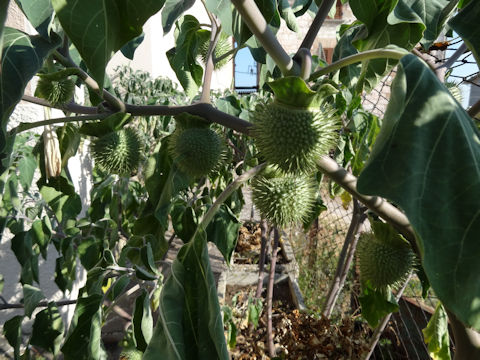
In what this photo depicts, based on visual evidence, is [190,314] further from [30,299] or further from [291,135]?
[30,299]

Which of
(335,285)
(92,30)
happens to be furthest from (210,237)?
(335,285)

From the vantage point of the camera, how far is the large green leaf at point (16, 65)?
58 centimetres

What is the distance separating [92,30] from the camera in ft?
1.72

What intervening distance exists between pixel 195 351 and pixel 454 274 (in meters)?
0.50

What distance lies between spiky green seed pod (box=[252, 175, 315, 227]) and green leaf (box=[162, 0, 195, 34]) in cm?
60

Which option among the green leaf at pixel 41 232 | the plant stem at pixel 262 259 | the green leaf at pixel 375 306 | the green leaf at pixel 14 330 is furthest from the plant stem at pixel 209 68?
the plant stem at pixel 262 259

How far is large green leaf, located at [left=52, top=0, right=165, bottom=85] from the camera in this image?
0.51 metres

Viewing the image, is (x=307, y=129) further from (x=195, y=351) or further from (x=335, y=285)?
(x=335, y=285)

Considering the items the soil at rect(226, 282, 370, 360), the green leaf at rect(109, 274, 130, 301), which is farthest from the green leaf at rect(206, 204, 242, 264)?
the soil at rect(226, 282, 370, 360)

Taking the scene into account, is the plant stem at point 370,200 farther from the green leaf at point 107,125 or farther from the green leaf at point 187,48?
the green leaf at point 187,48

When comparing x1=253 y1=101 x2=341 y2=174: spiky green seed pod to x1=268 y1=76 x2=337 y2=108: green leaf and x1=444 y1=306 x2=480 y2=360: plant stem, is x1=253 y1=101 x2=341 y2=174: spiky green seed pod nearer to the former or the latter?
x1=268 y1=76 x2=337 y2=108: green leaf

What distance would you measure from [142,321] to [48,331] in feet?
2.26

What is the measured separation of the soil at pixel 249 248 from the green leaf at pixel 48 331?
2.87 meters

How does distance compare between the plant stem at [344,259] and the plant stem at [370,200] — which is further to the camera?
the plant stem at [344,259]
